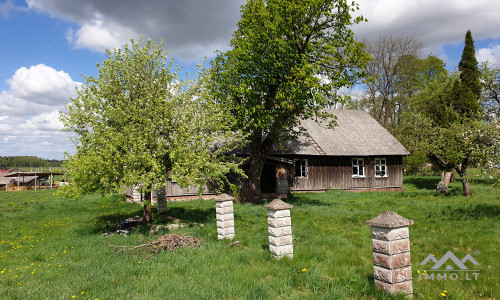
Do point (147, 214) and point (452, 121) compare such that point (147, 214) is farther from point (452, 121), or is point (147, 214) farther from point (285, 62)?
point (452, 121)

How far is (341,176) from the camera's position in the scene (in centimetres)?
2675

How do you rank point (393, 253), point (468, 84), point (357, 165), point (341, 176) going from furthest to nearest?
point (357, 165)
point (341, 176)
point (468, 84)
point (393, 253)

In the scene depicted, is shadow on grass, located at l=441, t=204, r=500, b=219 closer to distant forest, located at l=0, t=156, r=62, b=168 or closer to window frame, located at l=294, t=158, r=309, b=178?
window frame, located at l=294, t=158, r=309, b=178

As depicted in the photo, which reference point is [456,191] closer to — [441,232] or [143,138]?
[441,232]

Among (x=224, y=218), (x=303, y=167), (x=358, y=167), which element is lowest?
(x=224, y=218)

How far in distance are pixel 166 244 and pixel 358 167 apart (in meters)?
21.4

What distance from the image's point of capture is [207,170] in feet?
39.2

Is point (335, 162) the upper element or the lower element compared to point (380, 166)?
upper

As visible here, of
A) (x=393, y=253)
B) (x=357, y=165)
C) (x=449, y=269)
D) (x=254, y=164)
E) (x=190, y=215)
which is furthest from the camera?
(x=357, y=165)

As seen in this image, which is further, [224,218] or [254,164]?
[254,164]

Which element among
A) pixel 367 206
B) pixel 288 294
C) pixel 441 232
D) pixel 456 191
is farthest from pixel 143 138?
pixel 456 191

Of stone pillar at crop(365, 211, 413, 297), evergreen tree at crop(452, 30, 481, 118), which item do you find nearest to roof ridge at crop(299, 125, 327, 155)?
evergreen tree at crop(452, 30, 481, 118)

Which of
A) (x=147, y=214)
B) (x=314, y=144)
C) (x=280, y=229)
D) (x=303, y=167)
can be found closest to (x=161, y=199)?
(x=147, y=214)

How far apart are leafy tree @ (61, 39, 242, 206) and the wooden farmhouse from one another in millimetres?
11786
